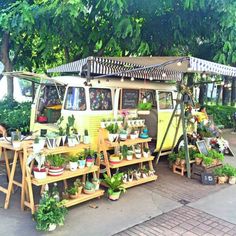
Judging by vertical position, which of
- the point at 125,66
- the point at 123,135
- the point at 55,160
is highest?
the point at 125,66

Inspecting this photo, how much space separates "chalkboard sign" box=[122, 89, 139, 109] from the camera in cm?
614

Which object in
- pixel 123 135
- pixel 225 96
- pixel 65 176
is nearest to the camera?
pixel 65 176

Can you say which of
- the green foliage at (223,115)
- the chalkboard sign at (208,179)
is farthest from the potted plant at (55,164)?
the green foliage at (223,115)

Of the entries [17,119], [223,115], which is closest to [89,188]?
[17,119]

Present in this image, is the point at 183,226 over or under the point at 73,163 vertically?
under

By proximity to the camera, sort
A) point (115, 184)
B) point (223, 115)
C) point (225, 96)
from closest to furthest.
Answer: point (115, 184) < point (223, 115) < point (225, 96)

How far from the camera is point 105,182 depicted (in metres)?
4.80

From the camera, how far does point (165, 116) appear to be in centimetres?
688

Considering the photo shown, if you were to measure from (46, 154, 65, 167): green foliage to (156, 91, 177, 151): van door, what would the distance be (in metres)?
2.97

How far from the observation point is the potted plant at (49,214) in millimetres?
3506

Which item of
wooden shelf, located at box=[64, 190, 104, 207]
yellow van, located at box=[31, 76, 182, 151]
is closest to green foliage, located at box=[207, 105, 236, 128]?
yellow van, located at box=[31, 76, 182, 151]

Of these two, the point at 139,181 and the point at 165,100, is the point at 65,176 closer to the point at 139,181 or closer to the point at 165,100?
the point at 139,181

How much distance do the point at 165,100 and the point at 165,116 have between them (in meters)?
0.44

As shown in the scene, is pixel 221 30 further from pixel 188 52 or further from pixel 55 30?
pixel 55 30
